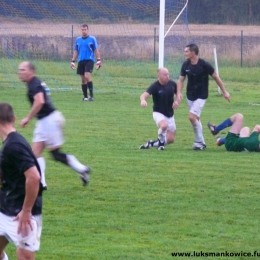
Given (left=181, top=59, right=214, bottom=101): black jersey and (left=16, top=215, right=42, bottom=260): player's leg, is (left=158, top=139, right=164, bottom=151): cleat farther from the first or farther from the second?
(left=16, top=215, right=42, bottom=260): player's leg

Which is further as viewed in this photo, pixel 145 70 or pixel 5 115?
pixel 145 70

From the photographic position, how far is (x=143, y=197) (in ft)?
33.9

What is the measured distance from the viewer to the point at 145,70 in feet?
110

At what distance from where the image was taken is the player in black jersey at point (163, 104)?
48.3 ft

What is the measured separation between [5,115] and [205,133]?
37.7 ft

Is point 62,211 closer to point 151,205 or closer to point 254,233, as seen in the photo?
point 151,205

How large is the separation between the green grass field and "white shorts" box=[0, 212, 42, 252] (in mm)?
1327

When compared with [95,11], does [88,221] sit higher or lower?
lower

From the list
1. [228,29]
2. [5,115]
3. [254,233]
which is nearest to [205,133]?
[254,233]

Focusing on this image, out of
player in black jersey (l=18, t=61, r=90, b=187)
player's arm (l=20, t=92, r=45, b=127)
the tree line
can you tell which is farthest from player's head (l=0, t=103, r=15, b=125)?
the tree line

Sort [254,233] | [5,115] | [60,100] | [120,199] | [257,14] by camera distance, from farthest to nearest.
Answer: [257,14] < [60,100] < [120,199] < [254,233] < [5,115]

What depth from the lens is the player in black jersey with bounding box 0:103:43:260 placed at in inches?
243

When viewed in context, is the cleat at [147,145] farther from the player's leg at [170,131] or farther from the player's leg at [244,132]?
the player's leg at [244,132]

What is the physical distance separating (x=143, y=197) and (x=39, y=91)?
73.7 inches
